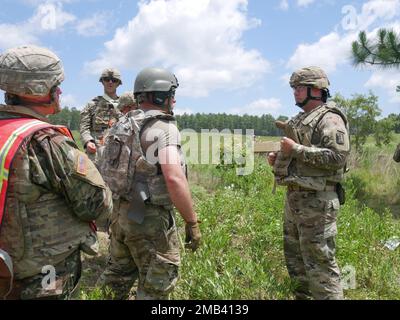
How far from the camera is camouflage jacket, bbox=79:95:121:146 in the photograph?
226 inches

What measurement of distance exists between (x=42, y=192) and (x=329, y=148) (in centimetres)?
245

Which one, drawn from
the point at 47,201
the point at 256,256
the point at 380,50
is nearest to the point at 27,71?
the point at 47,201

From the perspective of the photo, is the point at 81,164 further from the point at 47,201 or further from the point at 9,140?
the point at 9,140

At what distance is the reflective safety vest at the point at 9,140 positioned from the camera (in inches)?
74.0

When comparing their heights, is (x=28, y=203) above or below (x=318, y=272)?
above

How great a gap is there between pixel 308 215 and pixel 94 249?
2.05 metres

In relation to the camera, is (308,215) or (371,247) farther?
(371,247)

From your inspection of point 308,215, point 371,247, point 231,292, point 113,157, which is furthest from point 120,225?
point 371,247

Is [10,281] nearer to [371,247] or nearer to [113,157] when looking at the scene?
[113,157]

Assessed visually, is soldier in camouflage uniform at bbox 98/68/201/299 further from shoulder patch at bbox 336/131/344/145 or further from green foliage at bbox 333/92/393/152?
green foliage at bbox 333/92/393/152

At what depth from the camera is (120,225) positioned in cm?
298

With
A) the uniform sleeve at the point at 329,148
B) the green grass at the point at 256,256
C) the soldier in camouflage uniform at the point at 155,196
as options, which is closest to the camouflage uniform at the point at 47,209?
the soldier in camouflage uniform at the point at 155,196

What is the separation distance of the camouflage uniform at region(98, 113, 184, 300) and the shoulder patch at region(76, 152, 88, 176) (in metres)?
0.74

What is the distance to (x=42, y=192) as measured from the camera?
2020mm
